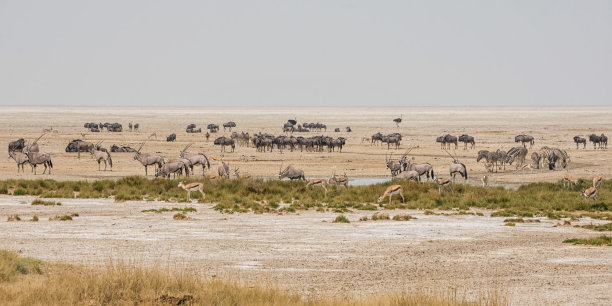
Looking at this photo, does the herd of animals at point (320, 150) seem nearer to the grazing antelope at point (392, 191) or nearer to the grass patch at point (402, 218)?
the grazing antelope at point (392, 191)

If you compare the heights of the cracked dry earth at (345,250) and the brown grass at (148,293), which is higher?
the brown grass at (148,293)

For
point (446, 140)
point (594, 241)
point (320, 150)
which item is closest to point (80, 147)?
point (320, 150)

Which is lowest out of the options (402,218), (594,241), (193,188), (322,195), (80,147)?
(322,195)

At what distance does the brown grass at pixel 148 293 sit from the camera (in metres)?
10.5

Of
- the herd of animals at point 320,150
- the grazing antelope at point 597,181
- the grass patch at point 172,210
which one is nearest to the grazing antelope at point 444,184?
the herd of animals at point 320,150

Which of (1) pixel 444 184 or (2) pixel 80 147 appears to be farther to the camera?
(2) pixel 80 147

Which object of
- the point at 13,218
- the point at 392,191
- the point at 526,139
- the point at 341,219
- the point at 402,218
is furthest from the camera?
the point at 526,139

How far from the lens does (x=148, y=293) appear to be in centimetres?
1095

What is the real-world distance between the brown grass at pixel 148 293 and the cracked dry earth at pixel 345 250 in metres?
0.72

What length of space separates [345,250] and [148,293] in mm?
7177

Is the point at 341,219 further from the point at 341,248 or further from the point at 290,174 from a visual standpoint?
the point at 290,174

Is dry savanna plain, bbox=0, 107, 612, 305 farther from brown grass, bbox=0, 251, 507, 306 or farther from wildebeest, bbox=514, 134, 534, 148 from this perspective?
wildebeest, bbox=514, 134, 534, 148

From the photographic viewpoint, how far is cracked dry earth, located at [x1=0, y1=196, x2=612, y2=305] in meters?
13.3

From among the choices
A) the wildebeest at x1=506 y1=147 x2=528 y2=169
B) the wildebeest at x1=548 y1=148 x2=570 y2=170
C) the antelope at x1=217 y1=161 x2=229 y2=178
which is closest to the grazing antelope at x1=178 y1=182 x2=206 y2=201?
the antelope at x1=217 y1=161 x2=229 y2=178
